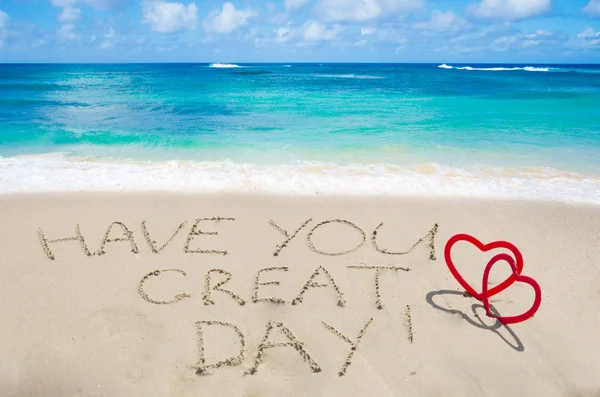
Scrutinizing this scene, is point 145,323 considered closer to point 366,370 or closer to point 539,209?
point 366,370

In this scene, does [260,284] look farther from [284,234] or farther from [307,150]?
[307,150]

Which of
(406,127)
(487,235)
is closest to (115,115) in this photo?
(406,127)

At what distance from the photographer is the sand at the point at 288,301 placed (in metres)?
2.98

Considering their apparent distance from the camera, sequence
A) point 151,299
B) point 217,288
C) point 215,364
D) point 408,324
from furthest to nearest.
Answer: point 217,288
point 151,299
point 408,324
point 215,364

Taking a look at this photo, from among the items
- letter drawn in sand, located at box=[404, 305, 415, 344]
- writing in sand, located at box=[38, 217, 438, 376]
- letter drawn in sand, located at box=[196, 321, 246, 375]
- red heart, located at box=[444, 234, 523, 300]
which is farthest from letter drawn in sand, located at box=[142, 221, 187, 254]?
red heart, located at box=[444, 234, 523, 300]

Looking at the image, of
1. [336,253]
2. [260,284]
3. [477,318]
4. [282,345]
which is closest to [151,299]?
[260,284]

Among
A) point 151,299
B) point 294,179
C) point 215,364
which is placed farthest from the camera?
point 294,179

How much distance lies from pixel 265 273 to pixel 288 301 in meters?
0.48

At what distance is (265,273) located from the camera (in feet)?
13.6

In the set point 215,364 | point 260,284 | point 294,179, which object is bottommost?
point 215,364

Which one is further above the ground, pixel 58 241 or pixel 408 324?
pixel 58 241

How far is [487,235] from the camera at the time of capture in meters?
4.84

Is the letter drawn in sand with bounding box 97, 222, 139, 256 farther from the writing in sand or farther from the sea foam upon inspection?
the sea foam

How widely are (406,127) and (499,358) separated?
10099 millimetres
